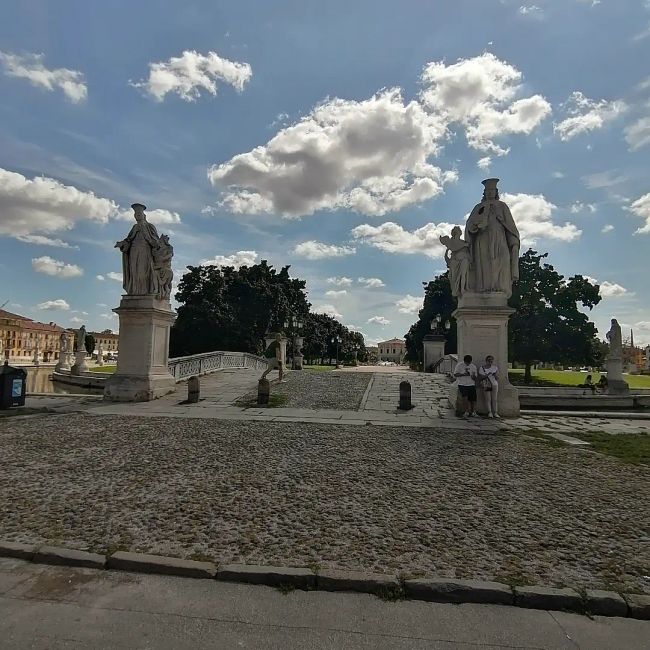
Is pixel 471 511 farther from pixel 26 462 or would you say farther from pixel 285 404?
pixel 285 404

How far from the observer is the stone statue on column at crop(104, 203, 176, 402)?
13586mm

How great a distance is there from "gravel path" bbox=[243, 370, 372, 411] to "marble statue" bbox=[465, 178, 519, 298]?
491 centimetres

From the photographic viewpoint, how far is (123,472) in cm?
564

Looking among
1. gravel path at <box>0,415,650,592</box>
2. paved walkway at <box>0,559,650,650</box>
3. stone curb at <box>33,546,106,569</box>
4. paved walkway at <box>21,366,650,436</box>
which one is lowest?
paved walkway at <box>0,559,650,650</box>

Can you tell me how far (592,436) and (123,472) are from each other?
826 centimetres

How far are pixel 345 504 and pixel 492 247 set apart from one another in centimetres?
963

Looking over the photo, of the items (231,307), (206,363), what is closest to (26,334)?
(231,307)

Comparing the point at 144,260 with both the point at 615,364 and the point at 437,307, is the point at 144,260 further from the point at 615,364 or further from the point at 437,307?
the point at 437,307

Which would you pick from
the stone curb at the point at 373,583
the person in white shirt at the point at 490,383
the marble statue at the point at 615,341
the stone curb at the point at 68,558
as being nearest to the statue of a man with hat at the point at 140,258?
the person in white shirt at the point at 490,383

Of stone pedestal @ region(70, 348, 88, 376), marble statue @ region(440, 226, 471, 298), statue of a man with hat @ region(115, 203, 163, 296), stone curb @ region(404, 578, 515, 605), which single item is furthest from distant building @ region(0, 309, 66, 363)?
stone curb @ region(404, 578, 515, 605)

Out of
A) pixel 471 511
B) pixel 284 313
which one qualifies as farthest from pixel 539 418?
pixel 284 313

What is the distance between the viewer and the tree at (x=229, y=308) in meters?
44.9

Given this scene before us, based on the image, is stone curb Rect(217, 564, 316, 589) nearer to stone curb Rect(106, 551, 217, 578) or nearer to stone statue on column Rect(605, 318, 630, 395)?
stone curb Rect(106, 551, 217, 578)

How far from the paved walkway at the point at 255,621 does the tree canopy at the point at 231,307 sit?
41705mm
